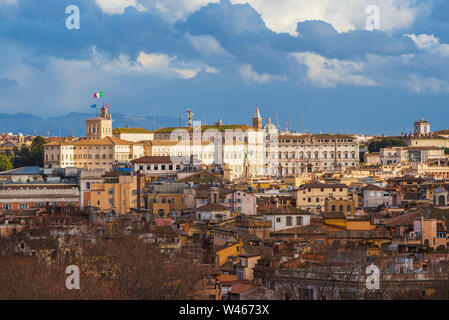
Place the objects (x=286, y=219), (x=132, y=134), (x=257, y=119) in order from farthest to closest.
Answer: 1. (x=257, y=119)
2. (x=132, y=134)
3. (x=286, y=219)

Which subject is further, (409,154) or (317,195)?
(409,154)

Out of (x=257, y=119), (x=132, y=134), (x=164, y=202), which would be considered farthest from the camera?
(x=257, y=119)

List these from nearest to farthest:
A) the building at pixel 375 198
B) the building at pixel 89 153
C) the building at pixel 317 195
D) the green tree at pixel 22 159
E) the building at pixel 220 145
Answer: the building at pixel 317 195 < the building at pixel 375 198 < the building at pixel 89 153 < the green tree at pixel 22 159 < the building at pixel 220 145

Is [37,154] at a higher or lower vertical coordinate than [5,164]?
higher

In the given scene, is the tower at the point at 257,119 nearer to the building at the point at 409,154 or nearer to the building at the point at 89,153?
the building at the point at 409,154

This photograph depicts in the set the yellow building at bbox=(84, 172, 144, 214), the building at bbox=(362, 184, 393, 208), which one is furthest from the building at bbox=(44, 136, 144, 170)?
the building at bbox=(362, 184, 393, 208)

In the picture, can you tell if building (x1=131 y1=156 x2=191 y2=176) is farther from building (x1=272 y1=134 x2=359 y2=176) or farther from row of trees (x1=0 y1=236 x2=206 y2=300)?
row of trees (x1=0 y1=236 x2=206 y2=300)

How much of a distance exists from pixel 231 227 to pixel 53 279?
39.9 feet

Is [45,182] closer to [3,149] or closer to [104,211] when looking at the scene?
[104,211]

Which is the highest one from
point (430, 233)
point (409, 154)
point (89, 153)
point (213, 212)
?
point (89, 153)

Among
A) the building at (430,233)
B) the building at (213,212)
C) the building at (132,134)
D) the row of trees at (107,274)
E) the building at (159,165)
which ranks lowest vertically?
the row of trees at (107,274)

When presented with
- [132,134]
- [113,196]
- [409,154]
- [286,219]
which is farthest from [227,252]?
[409,154]

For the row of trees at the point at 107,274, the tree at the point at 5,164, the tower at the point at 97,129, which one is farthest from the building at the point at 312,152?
the row of trees at the point at 107,274

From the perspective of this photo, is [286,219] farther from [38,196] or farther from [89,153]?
[89,153]
